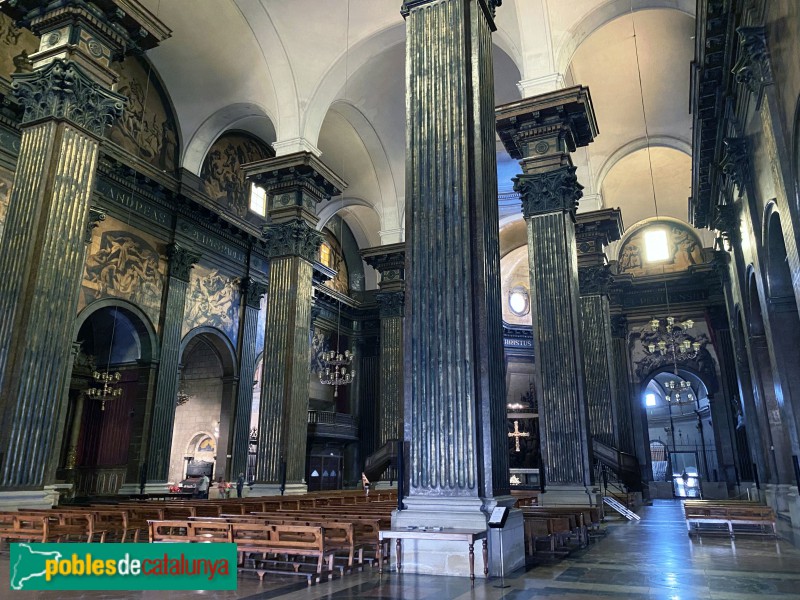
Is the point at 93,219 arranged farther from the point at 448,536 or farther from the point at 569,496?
the point at 448,536

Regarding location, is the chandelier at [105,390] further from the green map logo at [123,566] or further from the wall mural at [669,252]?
the wall mural at [669,252]

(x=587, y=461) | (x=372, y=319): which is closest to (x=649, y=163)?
(x=372, y=319)

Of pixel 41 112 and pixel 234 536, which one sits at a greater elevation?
pixel 41 112

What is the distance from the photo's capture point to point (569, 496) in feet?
31.8

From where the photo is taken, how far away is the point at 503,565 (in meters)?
4.93

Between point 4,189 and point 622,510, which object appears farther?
point 622,510

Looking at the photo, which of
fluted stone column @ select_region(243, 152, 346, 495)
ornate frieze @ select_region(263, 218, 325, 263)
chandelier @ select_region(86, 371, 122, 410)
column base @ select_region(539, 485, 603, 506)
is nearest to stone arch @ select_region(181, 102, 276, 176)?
fluted stone column @ select_region(243, 152, 346, 495)

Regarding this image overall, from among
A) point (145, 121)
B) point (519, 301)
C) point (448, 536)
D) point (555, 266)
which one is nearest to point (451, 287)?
point (448, 536)

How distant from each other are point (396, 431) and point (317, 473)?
418 centimetres

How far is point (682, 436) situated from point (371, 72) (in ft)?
75.5

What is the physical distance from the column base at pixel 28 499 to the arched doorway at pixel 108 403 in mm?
6711

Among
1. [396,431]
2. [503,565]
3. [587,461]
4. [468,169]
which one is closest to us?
[503,565]

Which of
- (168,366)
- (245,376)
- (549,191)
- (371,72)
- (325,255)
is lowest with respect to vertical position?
(168,366)

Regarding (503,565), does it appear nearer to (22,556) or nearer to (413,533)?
(413,533)
